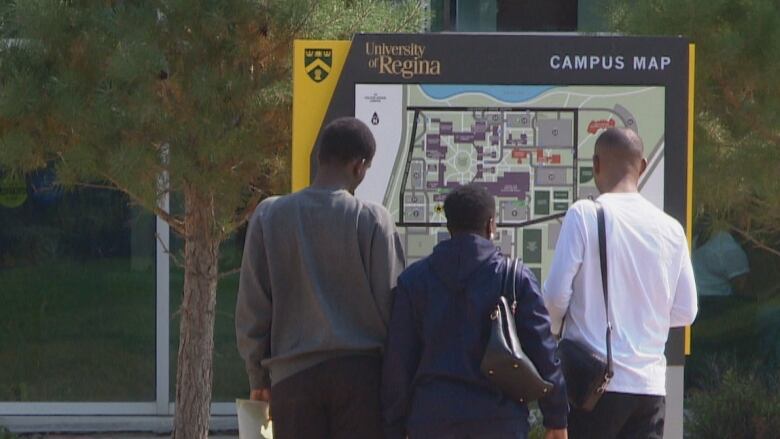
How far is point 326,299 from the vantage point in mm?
3752

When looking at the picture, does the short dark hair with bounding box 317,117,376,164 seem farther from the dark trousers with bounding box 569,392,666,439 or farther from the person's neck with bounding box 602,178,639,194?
the dark trousers with bounding box 569,392,666,439

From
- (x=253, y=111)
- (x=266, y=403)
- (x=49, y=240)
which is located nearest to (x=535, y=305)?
(x=266, y=403)

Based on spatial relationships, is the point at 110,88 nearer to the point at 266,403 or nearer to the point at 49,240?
the point at 266,403

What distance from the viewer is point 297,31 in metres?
5.26

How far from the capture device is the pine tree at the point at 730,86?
5.36m

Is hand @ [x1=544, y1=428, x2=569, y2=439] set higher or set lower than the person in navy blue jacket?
lower

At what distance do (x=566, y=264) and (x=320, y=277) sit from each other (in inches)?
31.8

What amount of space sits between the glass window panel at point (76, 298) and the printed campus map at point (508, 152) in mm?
4180

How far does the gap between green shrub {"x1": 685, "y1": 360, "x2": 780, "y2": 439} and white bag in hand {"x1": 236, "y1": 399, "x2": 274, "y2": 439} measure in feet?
13.6

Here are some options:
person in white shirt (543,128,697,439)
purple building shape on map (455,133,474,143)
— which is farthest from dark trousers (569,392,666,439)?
purple building shape on map (455,133,474,143)

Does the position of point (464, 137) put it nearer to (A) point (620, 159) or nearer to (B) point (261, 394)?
(A) point (620, 159)

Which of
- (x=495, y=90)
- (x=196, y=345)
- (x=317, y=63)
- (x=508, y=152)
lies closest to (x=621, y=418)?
(x=508, y=152)

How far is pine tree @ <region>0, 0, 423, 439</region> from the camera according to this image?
5.07 metres

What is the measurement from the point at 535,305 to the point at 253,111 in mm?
2110
